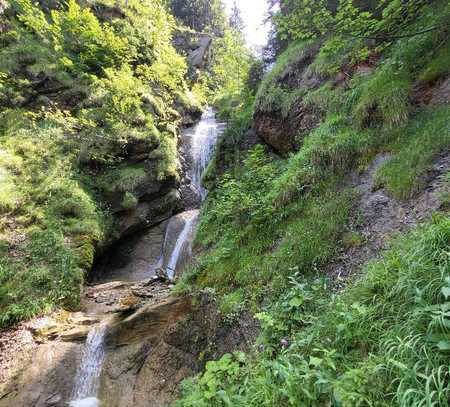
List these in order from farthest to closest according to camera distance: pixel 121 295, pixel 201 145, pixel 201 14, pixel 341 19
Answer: pixel 201 14
pixel 201 145
pixel 121 295
pixel 341 19

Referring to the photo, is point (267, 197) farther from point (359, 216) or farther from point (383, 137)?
point (383, 137)

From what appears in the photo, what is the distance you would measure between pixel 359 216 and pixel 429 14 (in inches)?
138

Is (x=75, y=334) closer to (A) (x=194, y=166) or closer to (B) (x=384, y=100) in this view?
(B) (x=384, y=100)

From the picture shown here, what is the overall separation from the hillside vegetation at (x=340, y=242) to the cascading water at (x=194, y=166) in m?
3.20

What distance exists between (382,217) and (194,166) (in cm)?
1193

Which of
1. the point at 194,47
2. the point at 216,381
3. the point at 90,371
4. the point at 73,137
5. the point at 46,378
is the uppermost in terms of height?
the point at 194,47

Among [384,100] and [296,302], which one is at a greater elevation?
[384,100]

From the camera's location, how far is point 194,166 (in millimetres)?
14461

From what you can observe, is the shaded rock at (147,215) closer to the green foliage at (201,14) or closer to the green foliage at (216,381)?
the green foliage at (216,381)

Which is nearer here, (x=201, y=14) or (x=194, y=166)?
(x=194, y=166)

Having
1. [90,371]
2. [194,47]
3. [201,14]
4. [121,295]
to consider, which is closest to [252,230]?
[90,371]

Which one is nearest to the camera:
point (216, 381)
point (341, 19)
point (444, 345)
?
point (444, 345)

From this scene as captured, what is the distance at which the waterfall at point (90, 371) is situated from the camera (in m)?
4.84

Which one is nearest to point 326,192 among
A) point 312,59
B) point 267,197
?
point 267,197
